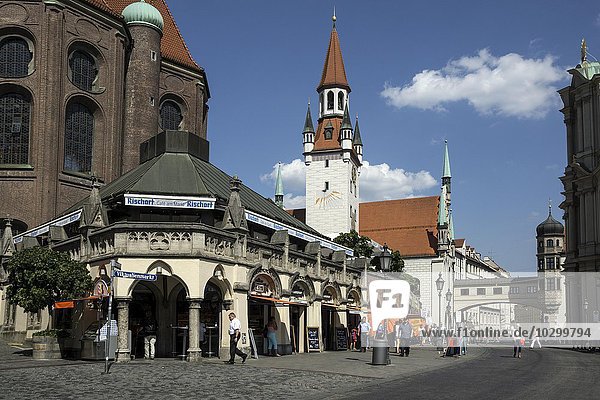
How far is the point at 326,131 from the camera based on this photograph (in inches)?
4427

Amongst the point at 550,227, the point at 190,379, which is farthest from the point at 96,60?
the point at 550,227

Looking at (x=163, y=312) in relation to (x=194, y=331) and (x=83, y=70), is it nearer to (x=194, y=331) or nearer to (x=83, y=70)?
(x=194, y=331)

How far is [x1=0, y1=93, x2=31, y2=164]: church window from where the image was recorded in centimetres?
4662

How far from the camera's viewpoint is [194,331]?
2709 centimetres

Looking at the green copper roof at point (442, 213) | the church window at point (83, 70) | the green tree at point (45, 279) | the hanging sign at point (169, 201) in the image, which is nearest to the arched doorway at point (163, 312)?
the green tree at point (45, 279)

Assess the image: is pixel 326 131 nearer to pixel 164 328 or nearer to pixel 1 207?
pixel 1 207

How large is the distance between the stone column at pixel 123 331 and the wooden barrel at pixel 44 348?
3.06 meters

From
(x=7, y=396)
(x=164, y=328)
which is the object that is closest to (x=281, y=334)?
(x=164, y=328)

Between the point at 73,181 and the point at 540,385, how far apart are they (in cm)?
3453

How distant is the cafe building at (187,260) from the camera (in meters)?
27.2

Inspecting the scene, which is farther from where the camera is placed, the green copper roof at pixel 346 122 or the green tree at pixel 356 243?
the green copper roof at pixel 346 122

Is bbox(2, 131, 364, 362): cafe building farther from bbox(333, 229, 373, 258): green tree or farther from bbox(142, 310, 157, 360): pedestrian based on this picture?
bbox(333, 229, 373, 258): green tree

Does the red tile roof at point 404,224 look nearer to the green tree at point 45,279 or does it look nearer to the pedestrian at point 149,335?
the pedestrian at point 149,335

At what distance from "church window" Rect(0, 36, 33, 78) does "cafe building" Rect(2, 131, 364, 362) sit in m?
12.7
